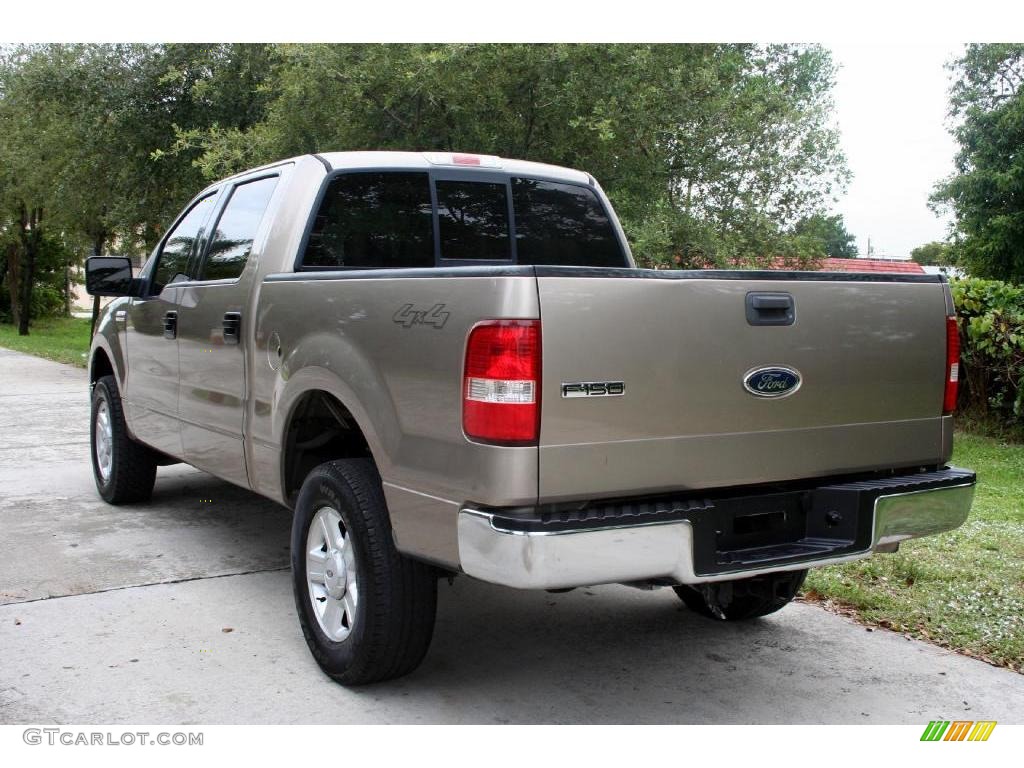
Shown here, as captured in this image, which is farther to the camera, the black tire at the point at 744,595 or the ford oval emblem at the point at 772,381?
the black tire at the point at 744,595

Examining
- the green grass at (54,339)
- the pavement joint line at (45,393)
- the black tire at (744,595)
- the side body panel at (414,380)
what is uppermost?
the side body panel at (414,380)

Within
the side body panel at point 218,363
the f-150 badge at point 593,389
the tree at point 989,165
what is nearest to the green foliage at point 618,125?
the side body panel at point 218,363

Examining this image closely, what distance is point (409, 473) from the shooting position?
11.3ft

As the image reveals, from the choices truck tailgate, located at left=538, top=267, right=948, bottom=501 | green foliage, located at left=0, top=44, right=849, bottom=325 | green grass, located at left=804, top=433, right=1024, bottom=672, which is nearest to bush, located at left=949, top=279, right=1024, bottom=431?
green foliage, located at left=0, top=44, right=849, bottom=325

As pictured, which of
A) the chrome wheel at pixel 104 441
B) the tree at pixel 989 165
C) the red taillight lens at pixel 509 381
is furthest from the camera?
the tree at pixel 989 165

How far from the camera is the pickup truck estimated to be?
310 centimetres

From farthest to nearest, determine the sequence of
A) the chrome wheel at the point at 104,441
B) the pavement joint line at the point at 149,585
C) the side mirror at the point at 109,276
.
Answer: the chrome wheel at the point at 104,441 < the side mirror at the point at 109,276 < the pavement joint line at the point at 149,585

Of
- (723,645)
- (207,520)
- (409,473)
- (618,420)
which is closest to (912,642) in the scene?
(723,645)

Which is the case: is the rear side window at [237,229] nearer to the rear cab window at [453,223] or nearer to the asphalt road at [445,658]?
the rear cab window at [453,223]

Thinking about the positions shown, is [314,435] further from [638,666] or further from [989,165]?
[989,165]

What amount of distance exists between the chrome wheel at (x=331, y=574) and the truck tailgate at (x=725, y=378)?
1.08m

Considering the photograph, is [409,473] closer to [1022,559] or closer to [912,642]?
[912,642]

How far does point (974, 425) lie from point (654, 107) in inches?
182

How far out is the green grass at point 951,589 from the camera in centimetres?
450
